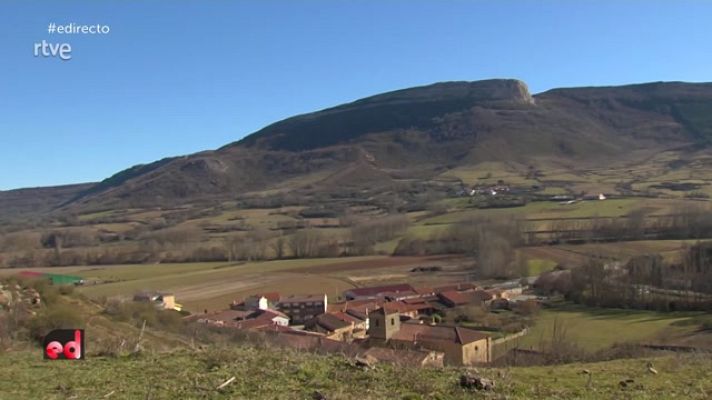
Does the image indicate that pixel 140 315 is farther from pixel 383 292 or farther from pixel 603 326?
pixel 383 292

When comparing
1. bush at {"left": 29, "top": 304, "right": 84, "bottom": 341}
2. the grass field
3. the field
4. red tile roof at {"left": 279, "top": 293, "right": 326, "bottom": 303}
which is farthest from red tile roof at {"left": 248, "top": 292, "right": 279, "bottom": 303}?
bush at {"left": 29, "top": 304, "right": 84, "bottom": 341}

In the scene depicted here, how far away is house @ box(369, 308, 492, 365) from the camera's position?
3017 centimetres

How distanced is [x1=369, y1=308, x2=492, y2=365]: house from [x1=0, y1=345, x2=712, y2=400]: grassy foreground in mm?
16211

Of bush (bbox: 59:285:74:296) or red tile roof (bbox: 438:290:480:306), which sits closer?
bush (bbox: 59:285:74:296)

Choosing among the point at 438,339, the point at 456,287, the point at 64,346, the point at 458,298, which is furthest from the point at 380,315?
the point at 64,346

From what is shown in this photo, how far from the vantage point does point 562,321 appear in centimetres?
4497

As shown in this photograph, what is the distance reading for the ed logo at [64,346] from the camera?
443 inches

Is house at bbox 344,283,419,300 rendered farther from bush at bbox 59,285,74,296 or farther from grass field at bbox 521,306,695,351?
bush at bbox 59,285,74,296

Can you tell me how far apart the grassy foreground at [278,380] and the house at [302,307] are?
→ 41328mm

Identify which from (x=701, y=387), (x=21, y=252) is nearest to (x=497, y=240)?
(x=701, y=387)

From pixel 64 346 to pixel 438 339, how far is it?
23585 mm

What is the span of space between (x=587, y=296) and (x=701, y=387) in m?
44.6

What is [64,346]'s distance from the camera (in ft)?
37.5

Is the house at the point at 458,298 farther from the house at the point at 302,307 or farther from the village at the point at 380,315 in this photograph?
the house at the point at 302,307
